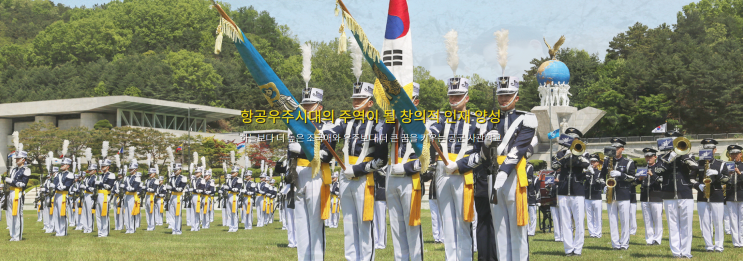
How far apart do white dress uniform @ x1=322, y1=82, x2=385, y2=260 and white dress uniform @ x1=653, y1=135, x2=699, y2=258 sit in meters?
6.04

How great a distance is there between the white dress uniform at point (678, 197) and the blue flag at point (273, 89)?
691 cm

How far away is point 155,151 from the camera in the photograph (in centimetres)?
6400

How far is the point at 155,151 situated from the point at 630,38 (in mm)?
59956

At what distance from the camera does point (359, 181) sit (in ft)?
30.2

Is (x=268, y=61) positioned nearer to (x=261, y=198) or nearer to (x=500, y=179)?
(x=261, y=198)

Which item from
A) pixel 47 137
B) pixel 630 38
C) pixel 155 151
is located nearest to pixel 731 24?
pixel 630 38

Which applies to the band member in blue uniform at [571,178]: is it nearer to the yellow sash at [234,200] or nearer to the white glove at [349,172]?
the white glove at [349,172]

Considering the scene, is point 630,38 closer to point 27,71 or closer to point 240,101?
point 240,101

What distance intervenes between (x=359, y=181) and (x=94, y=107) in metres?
68.9

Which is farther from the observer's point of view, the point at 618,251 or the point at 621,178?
the point at 621,178

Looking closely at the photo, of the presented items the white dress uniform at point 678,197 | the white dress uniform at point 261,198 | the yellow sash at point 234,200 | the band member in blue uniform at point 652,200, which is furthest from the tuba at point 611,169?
the white dress uniform at point 261,198

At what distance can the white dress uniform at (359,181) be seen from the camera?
9.12m

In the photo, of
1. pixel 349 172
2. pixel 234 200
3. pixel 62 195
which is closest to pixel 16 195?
pixel 62 195

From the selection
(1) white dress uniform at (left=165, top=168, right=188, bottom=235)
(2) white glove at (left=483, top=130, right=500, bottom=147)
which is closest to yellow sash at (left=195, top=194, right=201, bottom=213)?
(1) white dress uniform at (left=165, top=168, right=188, bottom=235)
